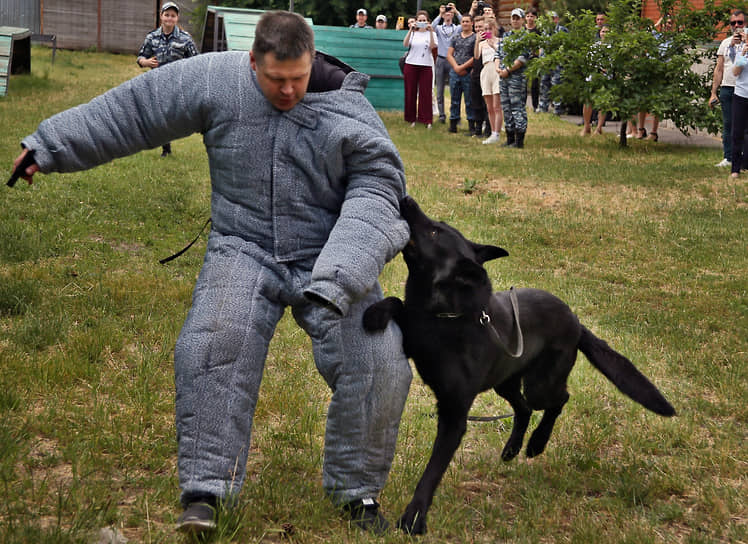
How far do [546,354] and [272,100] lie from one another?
1638mm

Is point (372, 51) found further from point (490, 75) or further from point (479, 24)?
point (490, 75)

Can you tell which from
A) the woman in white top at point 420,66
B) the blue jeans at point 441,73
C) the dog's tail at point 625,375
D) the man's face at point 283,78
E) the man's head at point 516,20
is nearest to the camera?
the man's face at point 283,78

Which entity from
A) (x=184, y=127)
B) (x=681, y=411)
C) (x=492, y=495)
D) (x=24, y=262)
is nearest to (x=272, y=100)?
(x=184, y=127)

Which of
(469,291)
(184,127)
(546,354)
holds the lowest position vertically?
(546,354)

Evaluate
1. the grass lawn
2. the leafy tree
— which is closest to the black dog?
A: the grass lawn

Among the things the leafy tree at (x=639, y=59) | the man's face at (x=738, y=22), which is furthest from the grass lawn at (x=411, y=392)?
the leafy tree at (x=639, y=59)

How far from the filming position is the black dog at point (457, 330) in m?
3.17

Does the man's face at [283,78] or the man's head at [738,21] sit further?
the man's head at [738,21]

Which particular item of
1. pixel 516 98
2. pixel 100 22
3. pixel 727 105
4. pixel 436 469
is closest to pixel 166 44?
pixel 516 98

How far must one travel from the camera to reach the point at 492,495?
3572mm

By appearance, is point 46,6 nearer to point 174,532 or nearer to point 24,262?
point 24,262

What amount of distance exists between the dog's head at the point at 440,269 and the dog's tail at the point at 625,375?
76 cm

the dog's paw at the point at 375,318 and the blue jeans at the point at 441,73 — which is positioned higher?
the blue jeans at the point at 441,73

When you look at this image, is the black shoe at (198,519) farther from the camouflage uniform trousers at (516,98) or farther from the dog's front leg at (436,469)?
the camouflage uniform trousers at (516,98)
